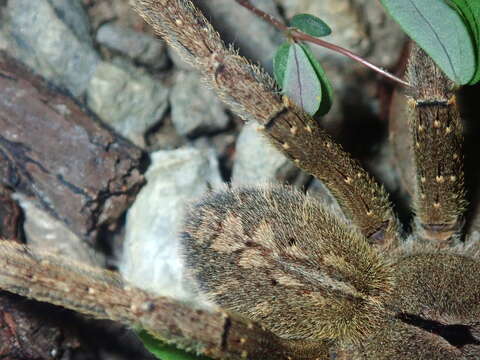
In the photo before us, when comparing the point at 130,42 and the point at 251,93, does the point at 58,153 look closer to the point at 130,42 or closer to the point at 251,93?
the point at 130,42

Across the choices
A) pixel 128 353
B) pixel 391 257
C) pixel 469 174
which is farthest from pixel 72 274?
pixel 469 174

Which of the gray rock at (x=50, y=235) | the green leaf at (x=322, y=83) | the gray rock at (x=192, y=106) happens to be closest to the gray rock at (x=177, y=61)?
the gray rock at (x=192, y=106)

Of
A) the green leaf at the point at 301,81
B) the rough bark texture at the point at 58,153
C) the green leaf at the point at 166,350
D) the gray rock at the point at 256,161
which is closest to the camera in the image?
the green leaf at the point at 166,350

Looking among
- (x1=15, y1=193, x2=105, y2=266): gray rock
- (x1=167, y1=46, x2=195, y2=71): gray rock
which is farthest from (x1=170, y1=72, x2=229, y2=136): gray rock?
(x1=15, y1=193, x2=105, y2=266): gray rock

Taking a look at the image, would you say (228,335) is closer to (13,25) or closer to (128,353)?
(128,353)

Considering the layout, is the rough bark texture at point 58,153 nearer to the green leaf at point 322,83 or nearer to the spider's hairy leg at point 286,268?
the spider's hairy leg at point 286,268

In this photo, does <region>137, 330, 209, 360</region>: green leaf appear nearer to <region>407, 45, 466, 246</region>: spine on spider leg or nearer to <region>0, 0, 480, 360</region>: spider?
<region>0, 0, 480, 360</region>: spider
